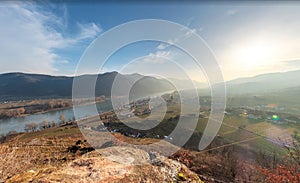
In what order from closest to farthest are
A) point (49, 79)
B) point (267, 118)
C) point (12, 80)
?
point (267, 118) → point (12, 80) → point (49, 79)

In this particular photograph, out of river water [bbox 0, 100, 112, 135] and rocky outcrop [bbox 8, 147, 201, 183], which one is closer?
rocky outcrop [bbox 8, 147, 201, 183]

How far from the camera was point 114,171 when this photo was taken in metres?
3.97

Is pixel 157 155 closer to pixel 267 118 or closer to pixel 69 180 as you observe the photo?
pixel 69 180

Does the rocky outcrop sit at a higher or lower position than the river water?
higher

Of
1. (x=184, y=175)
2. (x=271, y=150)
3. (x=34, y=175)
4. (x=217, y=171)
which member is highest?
(x=34, y=175)

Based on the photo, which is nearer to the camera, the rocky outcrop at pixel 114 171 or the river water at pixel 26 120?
the rocky outcrop at pixel 114 171

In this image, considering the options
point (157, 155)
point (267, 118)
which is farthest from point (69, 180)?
point (267, 118)

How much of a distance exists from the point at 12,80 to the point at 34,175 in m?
225

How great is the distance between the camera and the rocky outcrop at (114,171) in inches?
141

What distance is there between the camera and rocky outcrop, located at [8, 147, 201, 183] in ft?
11.7

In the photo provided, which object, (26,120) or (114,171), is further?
(26,120)

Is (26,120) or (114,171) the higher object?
(114,171)

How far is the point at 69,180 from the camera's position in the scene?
3400 millimetres

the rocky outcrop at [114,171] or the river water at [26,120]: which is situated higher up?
the rocky outcrop at [114,171]
